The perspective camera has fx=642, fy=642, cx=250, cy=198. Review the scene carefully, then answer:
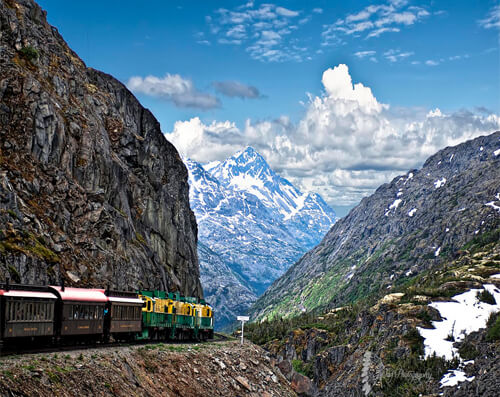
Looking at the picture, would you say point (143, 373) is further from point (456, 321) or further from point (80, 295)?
point (456, 321)

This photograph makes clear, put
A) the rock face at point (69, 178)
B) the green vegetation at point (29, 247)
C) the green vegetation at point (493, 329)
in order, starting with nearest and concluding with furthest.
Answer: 1. the green vegetation at point (29, 247)
2. the rock face at point (69, 178)
3. the green vegetation at point (493, 329)

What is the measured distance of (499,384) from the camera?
79.8m

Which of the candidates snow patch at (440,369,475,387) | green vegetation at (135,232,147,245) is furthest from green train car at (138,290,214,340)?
snow patch at (440,369,475,387)

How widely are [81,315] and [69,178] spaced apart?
4742cm

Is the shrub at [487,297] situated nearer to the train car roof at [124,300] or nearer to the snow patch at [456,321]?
the snow patch at [456,321]

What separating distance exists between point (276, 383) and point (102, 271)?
2974 centimetres

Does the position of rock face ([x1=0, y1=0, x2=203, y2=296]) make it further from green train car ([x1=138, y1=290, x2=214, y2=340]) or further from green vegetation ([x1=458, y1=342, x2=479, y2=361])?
green vegetation ([x1=458, y1=342, x2=479, y2=361])

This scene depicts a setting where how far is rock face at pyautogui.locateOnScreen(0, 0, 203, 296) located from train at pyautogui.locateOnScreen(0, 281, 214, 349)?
554 inches

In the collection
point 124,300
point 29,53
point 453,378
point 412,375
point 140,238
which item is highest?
Result: point 29,53

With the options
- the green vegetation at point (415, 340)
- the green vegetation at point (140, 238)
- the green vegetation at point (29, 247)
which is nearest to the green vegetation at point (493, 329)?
the green vegetation at point (415, 340)

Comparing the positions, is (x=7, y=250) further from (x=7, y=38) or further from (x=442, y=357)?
(x=442, y=357)

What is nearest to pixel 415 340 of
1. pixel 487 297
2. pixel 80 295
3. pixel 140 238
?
pixel 487 297

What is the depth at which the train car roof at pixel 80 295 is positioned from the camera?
137 feet

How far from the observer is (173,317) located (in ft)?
213
